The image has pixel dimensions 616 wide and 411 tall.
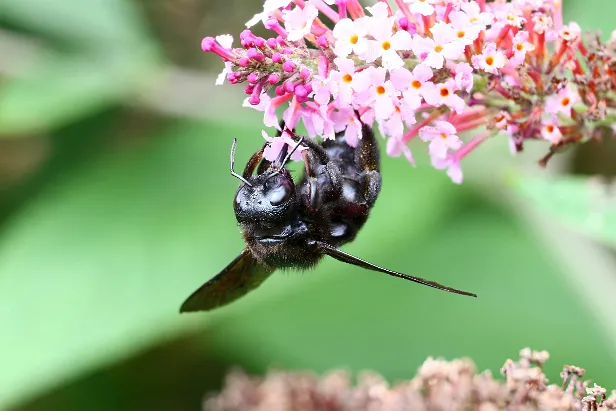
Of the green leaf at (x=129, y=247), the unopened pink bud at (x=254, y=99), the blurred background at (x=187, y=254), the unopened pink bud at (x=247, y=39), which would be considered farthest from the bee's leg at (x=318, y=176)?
→ the green leaf at (x=129, y=247)

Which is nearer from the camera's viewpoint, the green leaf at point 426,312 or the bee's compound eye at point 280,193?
the bee's compound eye at point 280,193

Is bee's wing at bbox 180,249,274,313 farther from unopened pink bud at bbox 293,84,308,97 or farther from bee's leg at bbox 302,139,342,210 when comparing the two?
unopened pink bud at bbox 293,84,308,97

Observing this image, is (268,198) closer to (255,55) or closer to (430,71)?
(255,55)

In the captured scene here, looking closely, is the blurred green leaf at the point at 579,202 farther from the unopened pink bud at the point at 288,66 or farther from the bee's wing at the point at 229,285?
the unopened pink bud at the point at 288,66

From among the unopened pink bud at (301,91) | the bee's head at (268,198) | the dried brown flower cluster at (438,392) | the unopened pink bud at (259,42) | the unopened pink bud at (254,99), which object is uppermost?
the unopened pink bud at (259,42)

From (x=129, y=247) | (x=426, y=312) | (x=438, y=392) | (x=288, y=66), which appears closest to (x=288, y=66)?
(x=288, y=66)

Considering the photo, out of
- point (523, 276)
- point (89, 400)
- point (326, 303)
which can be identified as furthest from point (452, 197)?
point (89, 400)

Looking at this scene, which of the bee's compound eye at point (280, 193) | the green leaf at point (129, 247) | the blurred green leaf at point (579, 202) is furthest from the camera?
the green leaf at point (129, 247)
